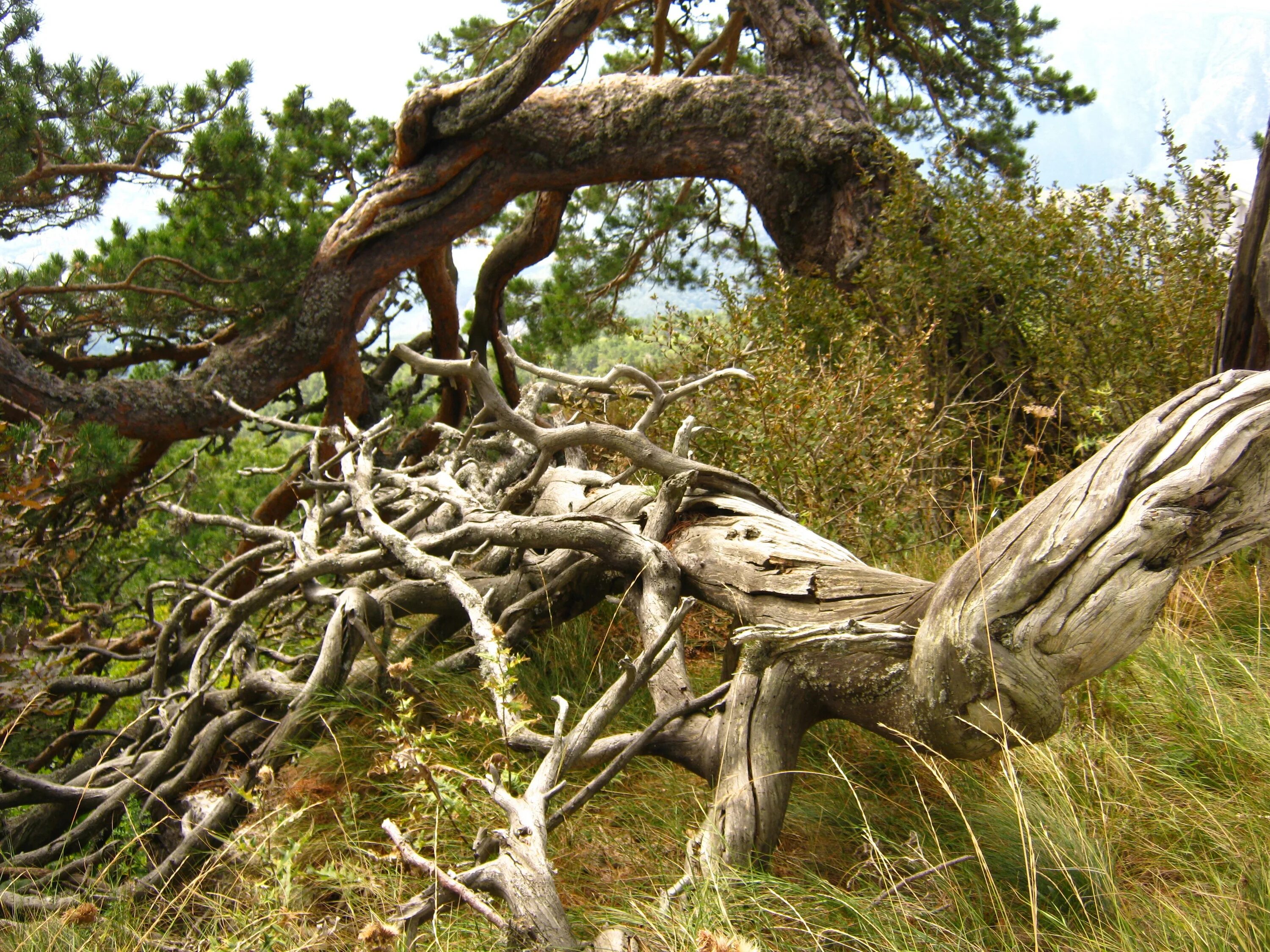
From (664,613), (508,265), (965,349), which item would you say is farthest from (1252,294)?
(508,265)

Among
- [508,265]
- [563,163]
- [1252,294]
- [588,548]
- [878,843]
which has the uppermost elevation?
[563,163]

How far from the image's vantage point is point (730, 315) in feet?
15.2

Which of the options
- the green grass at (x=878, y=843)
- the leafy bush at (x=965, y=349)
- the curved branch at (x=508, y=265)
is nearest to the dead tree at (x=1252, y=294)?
the leafy bush at (x=965, y=349)

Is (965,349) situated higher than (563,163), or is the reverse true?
(563,163)

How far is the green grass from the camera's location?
5.56 ft

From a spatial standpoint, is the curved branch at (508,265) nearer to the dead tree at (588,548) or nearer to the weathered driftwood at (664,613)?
the dead tree at (588,548)

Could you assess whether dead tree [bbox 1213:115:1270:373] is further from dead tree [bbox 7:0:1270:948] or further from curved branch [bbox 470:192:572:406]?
curved branch [bbox 470:192:572:406]

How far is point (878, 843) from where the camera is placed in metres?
2.07

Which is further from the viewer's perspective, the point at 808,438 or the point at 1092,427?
the point at 1092,427

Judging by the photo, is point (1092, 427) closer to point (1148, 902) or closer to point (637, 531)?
point (637, 531)

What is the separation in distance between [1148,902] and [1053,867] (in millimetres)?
177

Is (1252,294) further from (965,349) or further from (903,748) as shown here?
(903,748)

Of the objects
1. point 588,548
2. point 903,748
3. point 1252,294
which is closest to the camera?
point 903,748

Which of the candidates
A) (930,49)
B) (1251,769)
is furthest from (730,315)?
(930,49)
